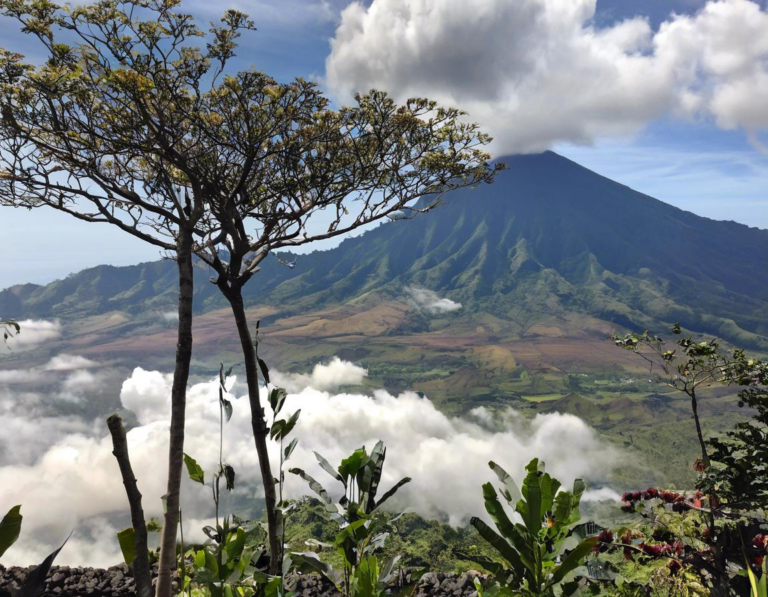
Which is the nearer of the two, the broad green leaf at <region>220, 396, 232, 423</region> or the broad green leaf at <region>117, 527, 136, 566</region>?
the broad green leaf at <region>117, 527, 136, 566</region>

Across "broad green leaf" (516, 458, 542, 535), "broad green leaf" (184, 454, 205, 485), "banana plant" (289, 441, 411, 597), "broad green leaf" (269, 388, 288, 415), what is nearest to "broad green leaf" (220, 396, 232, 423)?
"broad green leaf" (269, 388, 288, 415)

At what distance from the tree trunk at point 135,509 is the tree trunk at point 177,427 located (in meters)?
1.22

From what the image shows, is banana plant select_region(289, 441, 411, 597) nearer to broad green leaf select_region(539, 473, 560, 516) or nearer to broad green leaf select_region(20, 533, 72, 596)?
broad green leaf select_region(539, 473, 560, 516)

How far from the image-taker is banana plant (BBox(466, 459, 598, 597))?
8.98 ft

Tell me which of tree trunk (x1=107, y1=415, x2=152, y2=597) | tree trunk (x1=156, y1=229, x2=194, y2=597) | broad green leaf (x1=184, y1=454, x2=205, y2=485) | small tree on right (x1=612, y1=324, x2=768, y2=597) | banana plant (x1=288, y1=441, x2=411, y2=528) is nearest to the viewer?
tree trunk (x1=107, y1=415, x2=152, y2=597)

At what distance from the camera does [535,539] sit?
2.81 meters

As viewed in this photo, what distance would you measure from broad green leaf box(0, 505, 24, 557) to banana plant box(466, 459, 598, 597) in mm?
2250

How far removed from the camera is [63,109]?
4.79 meters

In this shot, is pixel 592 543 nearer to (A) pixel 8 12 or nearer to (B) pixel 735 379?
(B) pixel 735 379

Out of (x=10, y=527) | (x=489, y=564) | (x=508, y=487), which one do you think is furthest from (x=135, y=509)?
(x=508, y=487)

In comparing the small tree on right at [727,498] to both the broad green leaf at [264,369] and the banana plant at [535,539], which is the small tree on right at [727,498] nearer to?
the banana plant at [535,539]

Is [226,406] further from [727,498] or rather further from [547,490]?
[727,498]

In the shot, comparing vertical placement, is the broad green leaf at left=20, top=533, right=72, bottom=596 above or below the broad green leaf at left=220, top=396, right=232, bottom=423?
below

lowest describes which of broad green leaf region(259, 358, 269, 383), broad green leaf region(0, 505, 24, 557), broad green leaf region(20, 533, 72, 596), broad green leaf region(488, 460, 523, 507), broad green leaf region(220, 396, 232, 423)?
broad green leaf region(488, 460, 523, 507)
